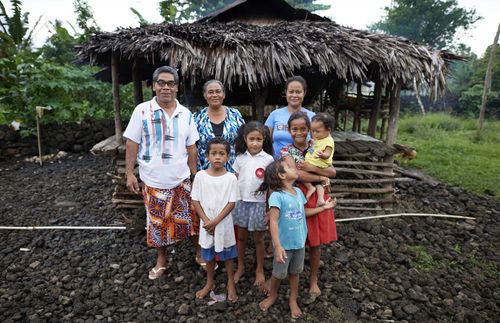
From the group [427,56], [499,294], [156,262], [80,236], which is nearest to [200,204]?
[156,262]

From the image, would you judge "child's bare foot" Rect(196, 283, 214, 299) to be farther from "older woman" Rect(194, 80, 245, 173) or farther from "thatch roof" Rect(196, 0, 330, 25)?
"thatch roof" Rect(196, 0, 330, 25)

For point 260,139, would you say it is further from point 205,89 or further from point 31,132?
point 31,132

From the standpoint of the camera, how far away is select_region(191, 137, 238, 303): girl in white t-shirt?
245cm

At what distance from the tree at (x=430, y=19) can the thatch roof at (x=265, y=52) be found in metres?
24.1

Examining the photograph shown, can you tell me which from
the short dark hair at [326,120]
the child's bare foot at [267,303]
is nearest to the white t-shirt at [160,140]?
the short dark hair at [326,120]

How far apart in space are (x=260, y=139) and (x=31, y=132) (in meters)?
8.14

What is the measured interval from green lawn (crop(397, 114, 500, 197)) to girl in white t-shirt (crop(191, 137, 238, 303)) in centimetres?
586

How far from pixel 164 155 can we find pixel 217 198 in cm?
60

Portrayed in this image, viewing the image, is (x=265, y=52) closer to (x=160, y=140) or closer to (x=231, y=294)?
(x=160, y=140)

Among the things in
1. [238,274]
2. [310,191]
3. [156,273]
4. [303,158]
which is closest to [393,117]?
[303,158]

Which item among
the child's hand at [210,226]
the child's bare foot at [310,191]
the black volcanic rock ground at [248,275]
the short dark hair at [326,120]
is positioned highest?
the short dark hair at [326,120]

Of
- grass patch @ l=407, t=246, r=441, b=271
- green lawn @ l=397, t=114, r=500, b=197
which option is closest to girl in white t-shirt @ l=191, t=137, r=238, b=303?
grass patch @ l=407, t=246, r=441, b=271

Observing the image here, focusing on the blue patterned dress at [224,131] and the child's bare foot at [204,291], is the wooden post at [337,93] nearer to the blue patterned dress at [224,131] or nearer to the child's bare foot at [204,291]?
the blue patterned dress at [224,131]

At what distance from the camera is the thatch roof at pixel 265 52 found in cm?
439
